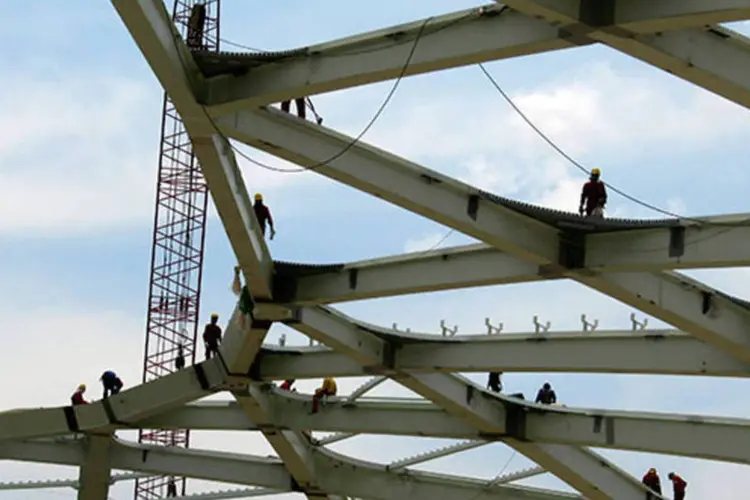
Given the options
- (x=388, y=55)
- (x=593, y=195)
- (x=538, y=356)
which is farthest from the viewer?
(x=538, y=356)

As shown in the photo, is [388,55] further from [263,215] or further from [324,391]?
[324,391]

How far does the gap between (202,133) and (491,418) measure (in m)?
12.9

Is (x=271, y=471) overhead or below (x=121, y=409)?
below

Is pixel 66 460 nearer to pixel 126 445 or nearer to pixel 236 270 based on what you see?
pixel 126 445

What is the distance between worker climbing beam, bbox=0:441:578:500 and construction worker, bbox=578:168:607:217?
1464 centimetres

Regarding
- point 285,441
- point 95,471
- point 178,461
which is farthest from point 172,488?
point 285,441

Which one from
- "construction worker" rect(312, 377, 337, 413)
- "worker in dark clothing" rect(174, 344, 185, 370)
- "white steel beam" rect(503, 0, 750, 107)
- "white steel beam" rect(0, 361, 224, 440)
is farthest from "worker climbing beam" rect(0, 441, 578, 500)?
"white steel beam" rect(503, 0, 750, 107)

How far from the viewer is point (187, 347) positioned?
56.5 meters

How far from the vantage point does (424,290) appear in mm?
26234

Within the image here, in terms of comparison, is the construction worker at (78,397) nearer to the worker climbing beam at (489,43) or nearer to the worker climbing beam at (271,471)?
the worker climbing beam at (271,471)

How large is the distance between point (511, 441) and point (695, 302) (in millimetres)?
9714

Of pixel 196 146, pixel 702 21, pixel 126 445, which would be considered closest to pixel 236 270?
pixel 196 146

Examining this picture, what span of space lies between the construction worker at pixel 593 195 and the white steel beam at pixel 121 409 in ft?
38.0

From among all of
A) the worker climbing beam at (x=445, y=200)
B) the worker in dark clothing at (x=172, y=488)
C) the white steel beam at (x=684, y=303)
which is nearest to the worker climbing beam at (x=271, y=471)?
the white steel beam at (x=684, y=303)
